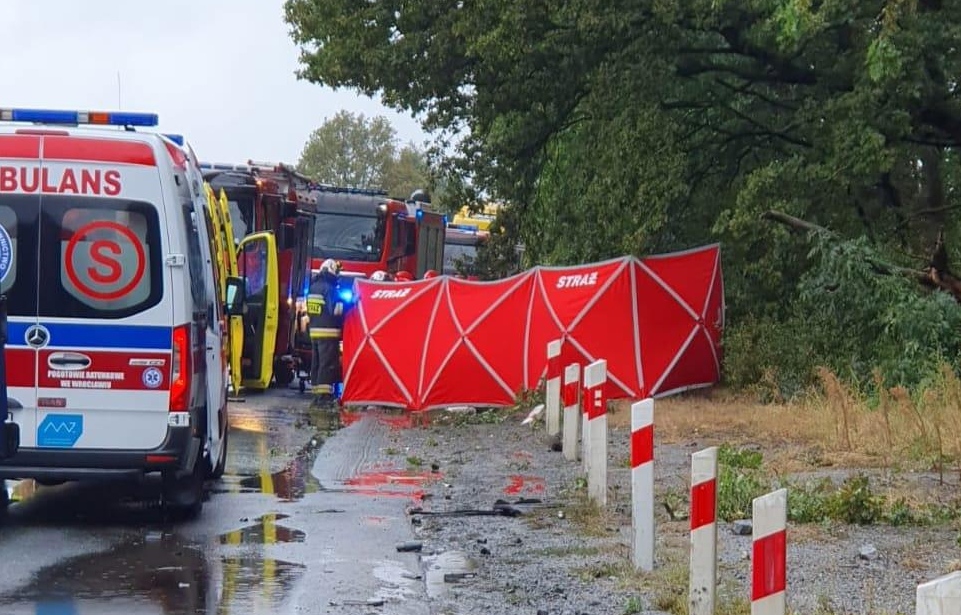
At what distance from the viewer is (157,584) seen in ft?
28.9

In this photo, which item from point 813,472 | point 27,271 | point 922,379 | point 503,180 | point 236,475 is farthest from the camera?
point 503,180

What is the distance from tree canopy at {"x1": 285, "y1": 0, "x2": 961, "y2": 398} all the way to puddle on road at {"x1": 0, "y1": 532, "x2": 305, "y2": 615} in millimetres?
11248

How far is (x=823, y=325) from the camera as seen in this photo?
2052 centimetres

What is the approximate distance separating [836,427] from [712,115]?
9.51m

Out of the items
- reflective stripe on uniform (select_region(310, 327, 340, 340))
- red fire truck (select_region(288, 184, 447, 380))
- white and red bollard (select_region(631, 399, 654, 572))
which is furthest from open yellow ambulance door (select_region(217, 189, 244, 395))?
red fire truck (select_region(288, 184, 447, 380))

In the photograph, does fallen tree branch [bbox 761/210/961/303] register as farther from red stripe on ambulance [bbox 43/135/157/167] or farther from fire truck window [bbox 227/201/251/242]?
red stripe on ambulance [bbox 43/135/157/167]

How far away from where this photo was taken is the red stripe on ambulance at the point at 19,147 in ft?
34.4

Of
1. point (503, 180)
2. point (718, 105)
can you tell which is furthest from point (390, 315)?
point (718, 105)

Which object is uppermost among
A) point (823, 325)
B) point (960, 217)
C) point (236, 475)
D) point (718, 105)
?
point (718, 105)

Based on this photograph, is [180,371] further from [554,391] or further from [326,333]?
[326,333]

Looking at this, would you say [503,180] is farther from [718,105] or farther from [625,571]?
[625,571]

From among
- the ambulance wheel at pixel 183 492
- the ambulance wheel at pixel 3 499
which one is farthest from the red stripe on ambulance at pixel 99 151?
the ambulance wheel at pixel 3 499

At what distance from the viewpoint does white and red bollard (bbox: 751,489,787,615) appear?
20.2ft

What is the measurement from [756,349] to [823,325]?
3.05 ft
